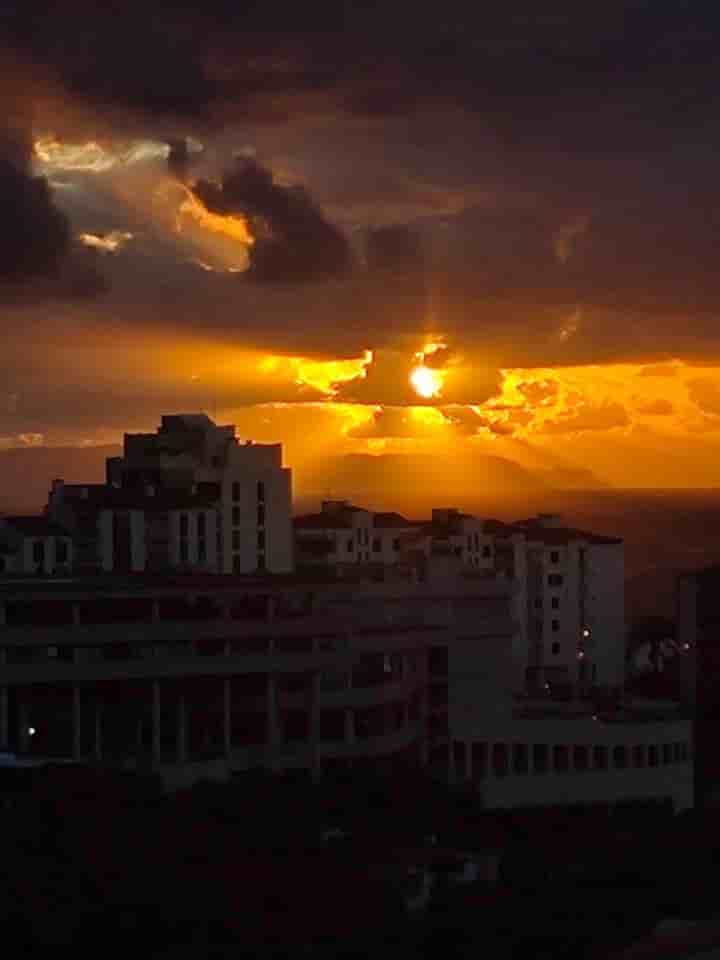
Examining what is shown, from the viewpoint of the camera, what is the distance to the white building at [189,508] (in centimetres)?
4059

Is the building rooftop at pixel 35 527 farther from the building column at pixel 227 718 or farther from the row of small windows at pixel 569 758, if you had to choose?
the row of small windows at pixel 569 758

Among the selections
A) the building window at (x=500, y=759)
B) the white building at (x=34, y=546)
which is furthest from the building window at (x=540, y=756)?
the white building at (x=34, y=546)

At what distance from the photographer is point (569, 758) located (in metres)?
29.5

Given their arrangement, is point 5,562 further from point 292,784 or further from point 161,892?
point 161,892

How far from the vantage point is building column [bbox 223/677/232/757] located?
27875mm

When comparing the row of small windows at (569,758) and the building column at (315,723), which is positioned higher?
the building column at (315,723)

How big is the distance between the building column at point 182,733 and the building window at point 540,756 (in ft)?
16.9

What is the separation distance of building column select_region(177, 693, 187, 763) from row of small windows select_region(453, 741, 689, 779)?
176 inches

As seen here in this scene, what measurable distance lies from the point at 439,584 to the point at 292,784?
31.5 ft

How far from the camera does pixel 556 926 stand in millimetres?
14781

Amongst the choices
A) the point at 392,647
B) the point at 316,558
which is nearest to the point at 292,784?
the point at 392,647

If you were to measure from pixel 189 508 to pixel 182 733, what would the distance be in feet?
45.4

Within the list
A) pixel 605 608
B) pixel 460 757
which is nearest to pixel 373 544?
pixel 605 608

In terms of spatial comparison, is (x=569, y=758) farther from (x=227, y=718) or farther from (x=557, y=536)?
(x=557, y=536)
